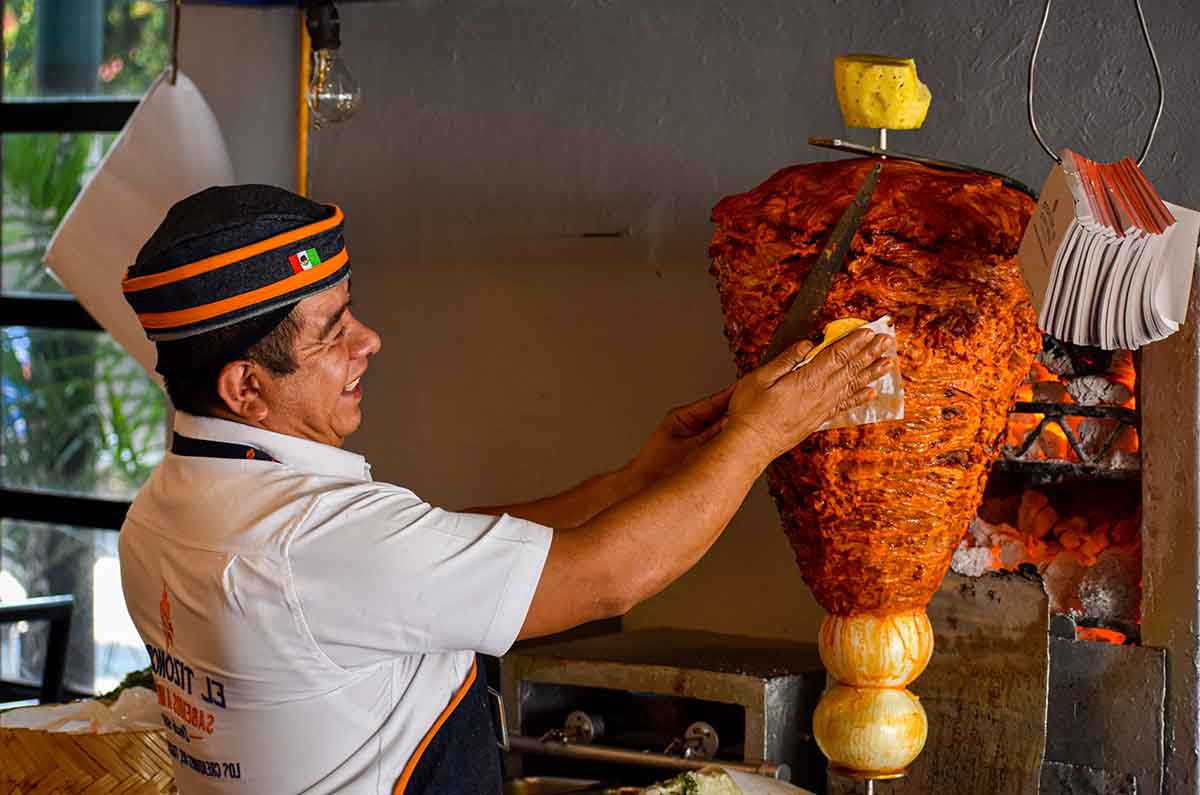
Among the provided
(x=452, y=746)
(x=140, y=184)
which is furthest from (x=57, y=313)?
(x=452, y=746)

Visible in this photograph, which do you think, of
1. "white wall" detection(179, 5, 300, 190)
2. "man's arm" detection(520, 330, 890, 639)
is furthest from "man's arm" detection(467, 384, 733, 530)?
"white wall" detection(179, 5, 300, 190)

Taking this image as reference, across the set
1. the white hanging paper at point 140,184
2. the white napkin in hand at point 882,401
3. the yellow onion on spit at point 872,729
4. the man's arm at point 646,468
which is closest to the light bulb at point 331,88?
the white hanging paper at point 140,184

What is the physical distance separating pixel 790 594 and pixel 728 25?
113 cm

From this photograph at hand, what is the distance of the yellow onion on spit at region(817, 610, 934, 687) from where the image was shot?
1.85 m

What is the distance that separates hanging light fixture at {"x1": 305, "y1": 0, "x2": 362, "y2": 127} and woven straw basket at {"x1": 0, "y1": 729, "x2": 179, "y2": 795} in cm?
138

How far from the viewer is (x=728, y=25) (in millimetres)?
2705

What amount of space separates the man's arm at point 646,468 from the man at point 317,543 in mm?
321

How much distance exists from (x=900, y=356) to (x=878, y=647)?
0.41 metres

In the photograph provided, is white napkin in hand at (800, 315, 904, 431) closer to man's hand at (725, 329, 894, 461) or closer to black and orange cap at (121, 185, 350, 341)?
man's hand at (725, 329, 894, 461)

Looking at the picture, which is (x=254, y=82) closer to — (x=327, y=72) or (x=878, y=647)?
(x=327, y=72)

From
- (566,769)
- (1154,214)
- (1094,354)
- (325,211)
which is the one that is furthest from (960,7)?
(566,769)

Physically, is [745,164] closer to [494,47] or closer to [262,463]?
[494,47]

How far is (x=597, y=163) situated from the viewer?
2.89 meters

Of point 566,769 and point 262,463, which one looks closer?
point 262,463
